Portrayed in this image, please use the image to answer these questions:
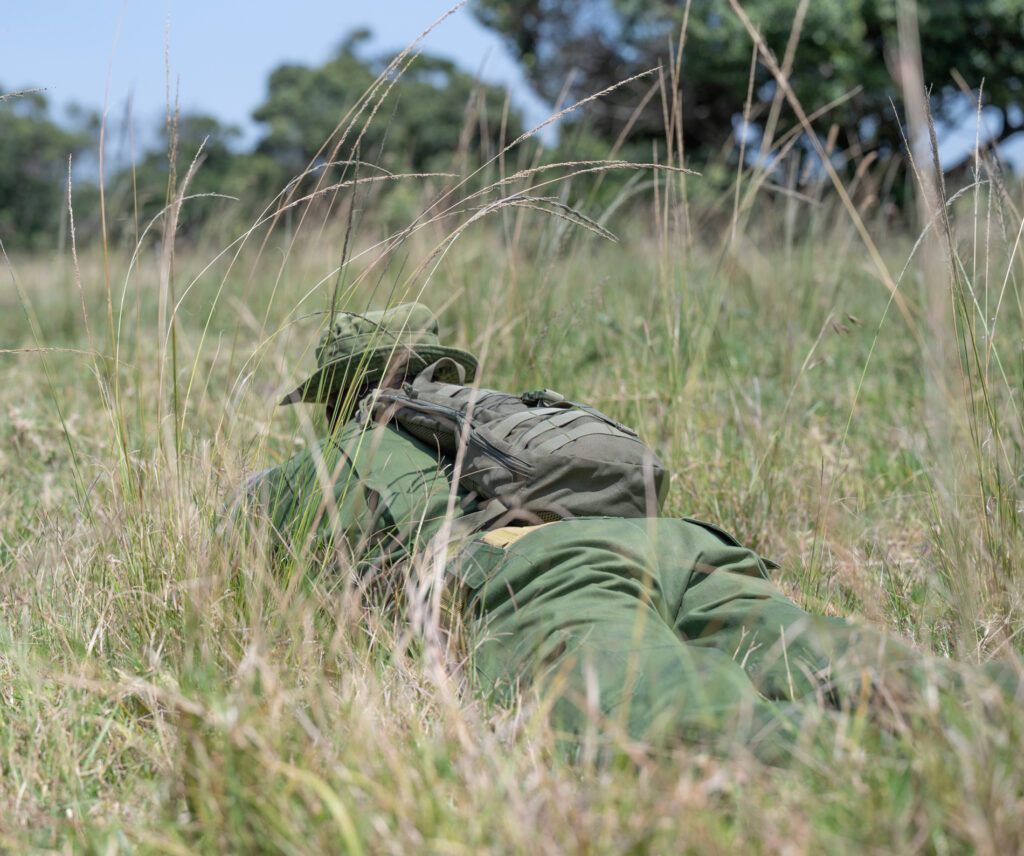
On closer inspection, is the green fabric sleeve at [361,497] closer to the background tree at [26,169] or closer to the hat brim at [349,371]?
the hat brim at [349,371]

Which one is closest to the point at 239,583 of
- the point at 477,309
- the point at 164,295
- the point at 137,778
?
the point at 137,778

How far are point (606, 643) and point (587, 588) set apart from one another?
0.53 ft

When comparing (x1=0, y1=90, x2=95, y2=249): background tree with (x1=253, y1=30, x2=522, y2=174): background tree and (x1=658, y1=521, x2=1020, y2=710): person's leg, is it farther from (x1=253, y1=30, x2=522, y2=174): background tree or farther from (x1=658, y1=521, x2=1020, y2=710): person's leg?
(x1=658, y1=521, x2=1020, y2=710): person's leg

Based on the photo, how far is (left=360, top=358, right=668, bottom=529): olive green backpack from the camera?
1.78 meters

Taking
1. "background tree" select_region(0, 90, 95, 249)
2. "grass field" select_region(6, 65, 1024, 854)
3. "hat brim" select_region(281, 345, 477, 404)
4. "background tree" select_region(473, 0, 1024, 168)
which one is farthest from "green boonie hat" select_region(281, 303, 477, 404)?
"background tree" select_region(0, 90, 95, 249)

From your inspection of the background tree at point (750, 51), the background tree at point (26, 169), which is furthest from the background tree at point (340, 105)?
the background tree at point (750, 51)

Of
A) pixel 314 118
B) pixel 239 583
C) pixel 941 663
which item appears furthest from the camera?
pixel 314 118

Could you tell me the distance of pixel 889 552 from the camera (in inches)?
89.4

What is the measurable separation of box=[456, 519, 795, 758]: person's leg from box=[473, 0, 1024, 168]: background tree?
33.3 ft

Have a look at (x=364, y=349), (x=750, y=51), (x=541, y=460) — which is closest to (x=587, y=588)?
(x=541, y=460)

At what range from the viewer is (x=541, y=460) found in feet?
5.82

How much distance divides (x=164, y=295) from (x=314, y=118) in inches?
1087

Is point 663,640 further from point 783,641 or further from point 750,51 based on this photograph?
point 750,51

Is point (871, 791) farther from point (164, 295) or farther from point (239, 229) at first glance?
point (239, 229)
